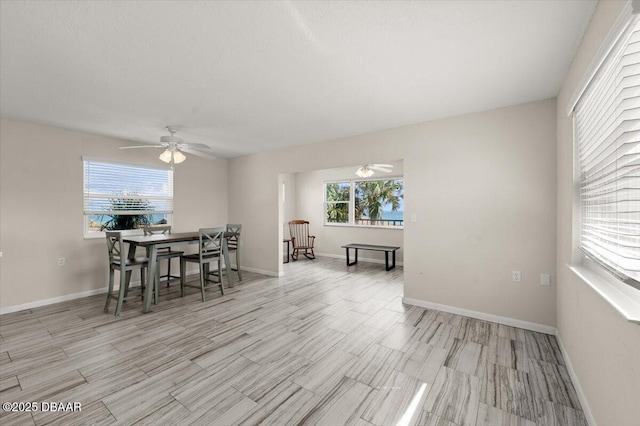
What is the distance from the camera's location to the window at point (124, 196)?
4180 mm

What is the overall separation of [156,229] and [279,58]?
12.2ft

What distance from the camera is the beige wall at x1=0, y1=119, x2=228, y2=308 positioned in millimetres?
3467

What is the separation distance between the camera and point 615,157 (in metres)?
1.37

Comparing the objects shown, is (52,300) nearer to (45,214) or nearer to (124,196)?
(45,214)

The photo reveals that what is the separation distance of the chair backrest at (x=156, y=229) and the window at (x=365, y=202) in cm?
395

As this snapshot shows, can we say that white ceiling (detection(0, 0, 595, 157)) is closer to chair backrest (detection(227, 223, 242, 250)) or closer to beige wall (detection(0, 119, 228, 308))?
beige wall (detection(0, 119, 228, 308))

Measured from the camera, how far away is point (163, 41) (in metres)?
1.87

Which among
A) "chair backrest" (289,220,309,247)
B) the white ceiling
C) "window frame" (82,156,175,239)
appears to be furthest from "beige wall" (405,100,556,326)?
"chair backrest" (289,220,309,247)

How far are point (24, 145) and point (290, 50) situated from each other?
12.7ft

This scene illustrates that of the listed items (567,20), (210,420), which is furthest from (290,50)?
(210,420)

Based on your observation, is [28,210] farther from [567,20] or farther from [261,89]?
[567,20]

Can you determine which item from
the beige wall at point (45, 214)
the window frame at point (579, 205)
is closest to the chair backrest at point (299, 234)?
the beige wall at point (45, 214)

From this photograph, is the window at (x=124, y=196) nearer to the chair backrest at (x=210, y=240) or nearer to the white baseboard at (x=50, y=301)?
the white baseboard at (x=50, y=301)

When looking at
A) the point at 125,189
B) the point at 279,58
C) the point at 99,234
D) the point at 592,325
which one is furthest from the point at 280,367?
the point at 125,189
